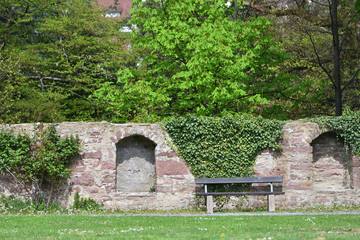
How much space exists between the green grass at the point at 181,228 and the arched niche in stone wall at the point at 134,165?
3.05m

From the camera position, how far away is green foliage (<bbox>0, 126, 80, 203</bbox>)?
12609 millimetres

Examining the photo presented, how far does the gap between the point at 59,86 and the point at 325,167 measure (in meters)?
15.5

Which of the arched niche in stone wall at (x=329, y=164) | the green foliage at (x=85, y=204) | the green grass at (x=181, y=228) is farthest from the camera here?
the arched niche in stone wall at (x=329, y=164)

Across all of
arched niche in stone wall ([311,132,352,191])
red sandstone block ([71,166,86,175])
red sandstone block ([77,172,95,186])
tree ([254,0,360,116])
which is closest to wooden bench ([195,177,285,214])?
arched niche in stone wall ([311,132,352,191])

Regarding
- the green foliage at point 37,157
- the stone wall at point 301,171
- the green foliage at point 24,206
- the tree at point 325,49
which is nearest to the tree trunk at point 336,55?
the tree at point 325,49

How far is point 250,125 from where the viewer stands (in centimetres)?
1327

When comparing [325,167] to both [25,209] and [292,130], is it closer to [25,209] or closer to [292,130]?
[292,130]

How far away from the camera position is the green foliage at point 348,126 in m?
13.4

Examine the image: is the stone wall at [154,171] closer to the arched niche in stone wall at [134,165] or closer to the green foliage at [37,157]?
the arched niche in stone wall at [134,165]

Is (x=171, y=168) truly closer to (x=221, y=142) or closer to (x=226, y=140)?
(x=221, y=142)

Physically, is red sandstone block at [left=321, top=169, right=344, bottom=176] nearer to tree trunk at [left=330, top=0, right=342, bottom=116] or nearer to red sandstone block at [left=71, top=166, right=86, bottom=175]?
tree trunk at [left=330, top=0, right=342, bottom=116]

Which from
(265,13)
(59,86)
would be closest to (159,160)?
(265,13)

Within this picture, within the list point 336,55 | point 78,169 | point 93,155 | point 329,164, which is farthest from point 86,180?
point 336,55

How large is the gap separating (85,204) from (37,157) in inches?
72.0
